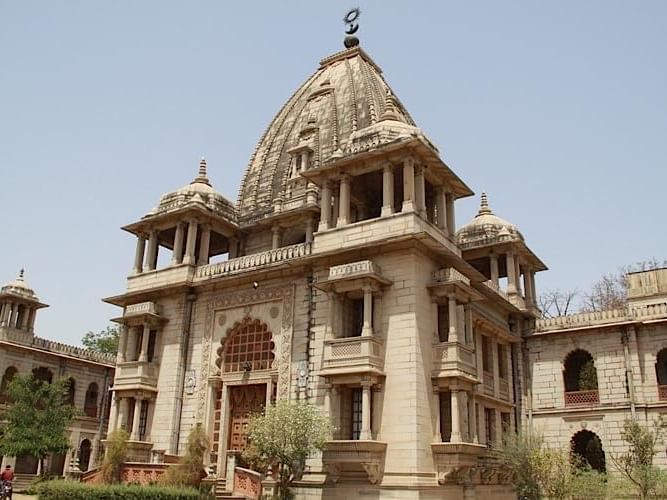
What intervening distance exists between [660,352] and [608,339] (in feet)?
7.20

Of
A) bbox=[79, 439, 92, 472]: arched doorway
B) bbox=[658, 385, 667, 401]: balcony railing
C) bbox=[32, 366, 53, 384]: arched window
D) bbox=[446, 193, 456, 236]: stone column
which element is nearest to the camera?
bbox=[446, 193, 456, 236]: stone column

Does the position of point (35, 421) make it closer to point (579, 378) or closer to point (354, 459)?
point (354, 459)

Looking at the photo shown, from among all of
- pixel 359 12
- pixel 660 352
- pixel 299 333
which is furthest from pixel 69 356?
pixel 660 352

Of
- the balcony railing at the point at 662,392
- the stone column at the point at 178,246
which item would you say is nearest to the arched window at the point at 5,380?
the stone column at the point at 178,246

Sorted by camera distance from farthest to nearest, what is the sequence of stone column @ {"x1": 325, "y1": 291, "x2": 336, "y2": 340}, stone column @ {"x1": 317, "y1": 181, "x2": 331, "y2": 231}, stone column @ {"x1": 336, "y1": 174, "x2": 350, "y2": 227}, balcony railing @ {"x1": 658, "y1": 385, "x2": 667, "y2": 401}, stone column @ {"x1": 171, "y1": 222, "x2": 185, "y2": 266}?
stone column @ {"x1": 171, "y1": 222, "x2": 185, "y2": 266}, balcony railing @ {"x1": 658, "y1": 385, "x2": 667, "y2": 401}, stone column @ {"x1": 317, "y1": 181, "x2": 331, "y2": 231}, stone column @ {"x1": 336, "y1": 174, "x2": 350, "y2": 227}, stone column @ {"x1": 325, "y1": 291, "x2": 336, "y2": 340}

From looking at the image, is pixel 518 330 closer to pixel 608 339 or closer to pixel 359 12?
pixel 608 339

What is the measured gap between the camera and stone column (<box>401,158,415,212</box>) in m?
21.5

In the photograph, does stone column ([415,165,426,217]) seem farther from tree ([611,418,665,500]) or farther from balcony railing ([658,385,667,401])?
balcony railing ([658,385,667,401])

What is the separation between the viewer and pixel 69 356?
1555 inches

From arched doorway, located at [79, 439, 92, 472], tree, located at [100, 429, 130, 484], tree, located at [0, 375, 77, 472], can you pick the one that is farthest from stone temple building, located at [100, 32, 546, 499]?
arched doorway, located at [79, 439, 92, 472]

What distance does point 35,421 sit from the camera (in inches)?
1228

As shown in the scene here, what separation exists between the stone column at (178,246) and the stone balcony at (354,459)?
454 inches

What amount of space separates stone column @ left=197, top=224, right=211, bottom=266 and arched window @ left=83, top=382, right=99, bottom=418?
17926 mm

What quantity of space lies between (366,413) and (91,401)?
28691 mm
